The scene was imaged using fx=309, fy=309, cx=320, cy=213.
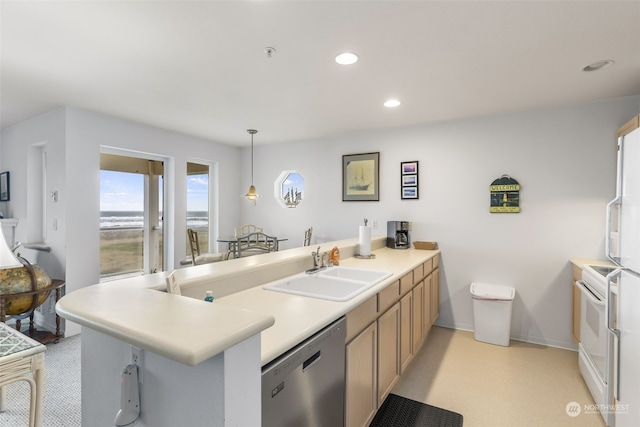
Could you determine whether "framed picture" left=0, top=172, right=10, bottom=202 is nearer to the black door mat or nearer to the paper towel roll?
the paper towel roll

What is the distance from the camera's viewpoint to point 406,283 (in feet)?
8.02

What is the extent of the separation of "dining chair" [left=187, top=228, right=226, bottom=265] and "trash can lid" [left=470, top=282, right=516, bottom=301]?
3.22 meters

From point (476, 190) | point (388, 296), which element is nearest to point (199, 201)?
point (388, 296)

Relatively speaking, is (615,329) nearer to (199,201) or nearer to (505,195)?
(505,195)

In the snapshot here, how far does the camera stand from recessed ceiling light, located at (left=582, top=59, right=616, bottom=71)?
2197mm

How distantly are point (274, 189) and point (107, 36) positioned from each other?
3.27 meters

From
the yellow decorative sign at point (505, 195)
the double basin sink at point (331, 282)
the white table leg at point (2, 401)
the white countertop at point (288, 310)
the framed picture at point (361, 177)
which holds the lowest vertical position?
→ the white table leg at point (2, 401)

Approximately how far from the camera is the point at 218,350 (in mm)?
671

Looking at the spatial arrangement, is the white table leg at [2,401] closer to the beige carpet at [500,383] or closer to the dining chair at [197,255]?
the dining chair at [197,255]

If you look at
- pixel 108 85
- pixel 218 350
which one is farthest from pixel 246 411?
pixel 108 85

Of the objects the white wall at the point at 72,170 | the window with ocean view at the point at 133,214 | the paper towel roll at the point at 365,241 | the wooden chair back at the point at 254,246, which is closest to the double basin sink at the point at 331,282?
the paper towel roll at the point at 365,241

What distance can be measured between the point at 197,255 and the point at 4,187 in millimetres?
2647

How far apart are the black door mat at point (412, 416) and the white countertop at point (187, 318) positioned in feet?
3.57

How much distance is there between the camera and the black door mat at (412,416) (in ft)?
6.64
